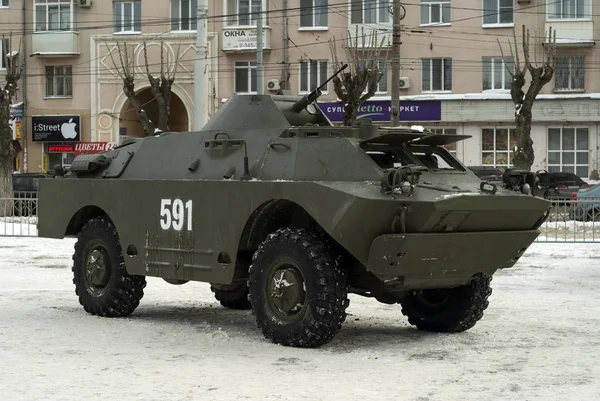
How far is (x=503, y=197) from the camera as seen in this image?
9.91m

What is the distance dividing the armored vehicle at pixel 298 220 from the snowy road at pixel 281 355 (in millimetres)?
387

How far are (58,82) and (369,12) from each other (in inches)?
483

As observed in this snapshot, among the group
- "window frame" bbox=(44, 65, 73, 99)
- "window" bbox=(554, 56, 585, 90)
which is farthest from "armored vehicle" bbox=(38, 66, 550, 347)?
"window frame" bbox=(44, 65, 73, 99)

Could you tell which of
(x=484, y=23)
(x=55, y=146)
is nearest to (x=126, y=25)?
(x=55, y=146)

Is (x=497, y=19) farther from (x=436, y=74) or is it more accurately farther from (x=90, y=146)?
(x=90, y=146)

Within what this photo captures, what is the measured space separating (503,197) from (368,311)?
3.48 meters

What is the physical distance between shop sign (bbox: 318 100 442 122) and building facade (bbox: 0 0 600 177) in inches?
1.8

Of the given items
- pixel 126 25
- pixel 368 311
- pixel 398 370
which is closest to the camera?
pixel 398 370

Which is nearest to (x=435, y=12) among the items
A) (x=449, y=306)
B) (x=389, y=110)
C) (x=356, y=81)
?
(x=389, y=110)

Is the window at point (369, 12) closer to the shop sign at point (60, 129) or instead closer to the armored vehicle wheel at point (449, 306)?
the shop sign at point (60, 129)

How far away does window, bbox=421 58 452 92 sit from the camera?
40.2 m

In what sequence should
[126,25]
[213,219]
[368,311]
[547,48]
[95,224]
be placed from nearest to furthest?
[213,219] → [95,224] → [368,311] → [547,48] → [126,25]

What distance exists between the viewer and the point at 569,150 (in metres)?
39.8

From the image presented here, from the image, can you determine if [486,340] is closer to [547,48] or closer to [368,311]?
[368,311]
